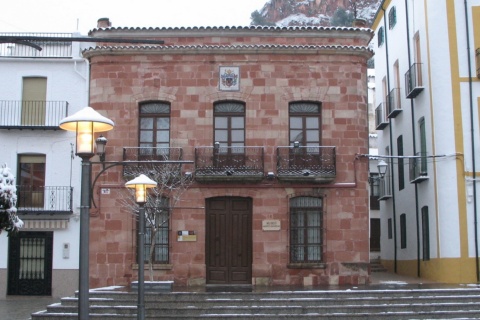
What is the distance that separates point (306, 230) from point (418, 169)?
4631 mm

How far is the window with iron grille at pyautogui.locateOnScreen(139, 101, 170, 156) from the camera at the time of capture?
74.3 feet

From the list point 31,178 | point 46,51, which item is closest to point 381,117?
point 46,51

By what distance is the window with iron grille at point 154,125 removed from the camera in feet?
74.3

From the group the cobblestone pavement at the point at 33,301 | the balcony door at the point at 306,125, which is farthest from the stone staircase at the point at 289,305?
the balcony door at the point at 306,125

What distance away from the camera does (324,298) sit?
1830 cm

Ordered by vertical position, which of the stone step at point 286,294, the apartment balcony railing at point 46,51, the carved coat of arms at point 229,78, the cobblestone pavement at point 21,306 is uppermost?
the apartment balcony railing at point 46,51

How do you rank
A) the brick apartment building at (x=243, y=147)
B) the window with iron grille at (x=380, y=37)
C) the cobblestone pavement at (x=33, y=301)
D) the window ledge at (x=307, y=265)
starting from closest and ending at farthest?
the cobblestone pavement at (x=33, y=301), the window ledge at (x=307, y=265), the brick apartment building at (x=243, y=147), the window with iron grille at (x=380, y=37)

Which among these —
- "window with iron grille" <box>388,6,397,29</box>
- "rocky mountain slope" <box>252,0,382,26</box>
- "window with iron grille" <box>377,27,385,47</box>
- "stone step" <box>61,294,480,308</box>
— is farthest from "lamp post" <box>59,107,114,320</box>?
"rocky mountain slope" <box>252,0,382,26</box>

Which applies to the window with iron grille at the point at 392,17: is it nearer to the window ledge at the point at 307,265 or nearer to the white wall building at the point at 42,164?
the window ledge at the point at 307,265

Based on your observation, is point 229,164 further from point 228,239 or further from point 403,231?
point 403,231

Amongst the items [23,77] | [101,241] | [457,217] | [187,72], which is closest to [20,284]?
[101,241]

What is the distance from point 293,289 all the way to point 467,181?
6.52 metres

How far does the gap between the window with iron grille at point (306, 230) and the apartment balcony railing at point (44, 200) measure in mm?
7721

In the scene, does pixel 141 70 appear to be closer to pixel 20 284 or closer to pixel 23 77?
pixel 23 77
